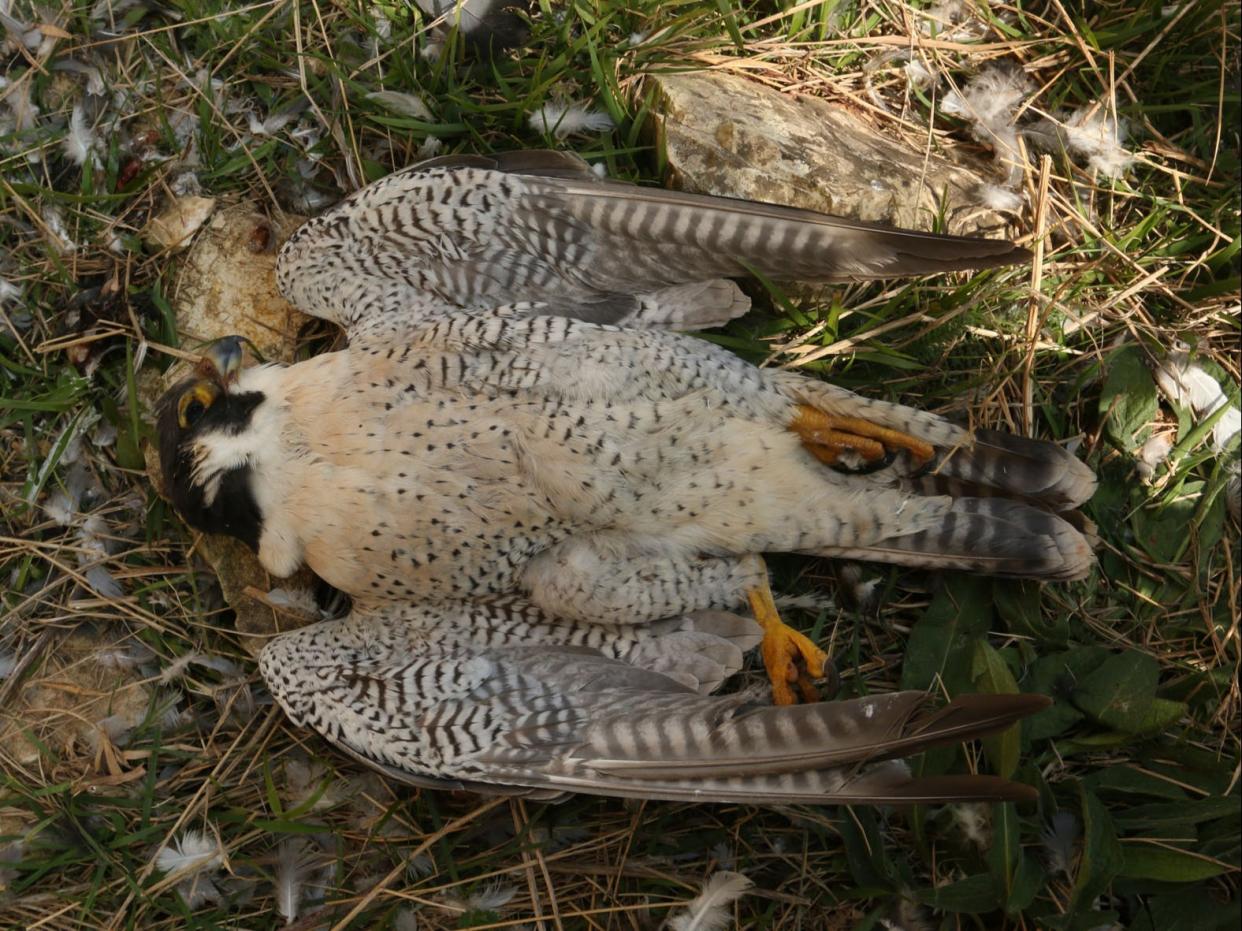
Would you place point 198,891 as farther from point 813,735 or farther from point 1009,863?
point 1009,863

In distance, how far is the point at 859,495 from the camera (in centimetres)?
272

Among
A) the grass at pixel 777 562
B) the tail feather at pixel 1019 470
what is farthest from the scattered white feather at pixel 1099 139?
the tail feather at pixel 1019 470

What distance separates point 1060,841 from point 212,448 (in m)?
2.70

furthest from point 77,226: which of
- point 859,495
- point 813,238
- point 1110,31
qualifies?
point 1110,31

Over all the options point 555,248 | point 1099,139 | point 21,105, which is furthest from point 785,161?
point 21,105

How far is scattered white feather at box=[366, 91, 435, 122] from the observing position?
307 centimetres

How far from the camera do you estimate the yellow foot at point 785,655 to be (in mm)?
2699

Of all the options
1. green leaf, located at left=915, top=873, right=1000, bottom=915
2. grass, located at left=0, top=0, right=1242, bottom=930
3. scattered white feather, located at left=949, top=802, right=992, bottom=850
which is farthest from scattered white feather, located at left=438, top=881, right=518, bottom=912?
scattered white feather, located at left=949, top=802, right=992, bottom=850

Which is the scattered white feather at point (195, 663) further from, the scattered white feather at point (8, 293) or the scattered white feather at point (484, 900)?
the scattered white feather at point (8, 293)

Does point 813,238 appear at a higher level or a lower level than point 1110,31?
lower

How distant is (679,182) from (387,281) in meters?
0.99

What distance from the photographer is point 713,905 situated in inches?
106

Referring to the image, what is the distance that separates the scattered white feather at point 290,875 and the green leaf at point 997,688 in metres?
2.09

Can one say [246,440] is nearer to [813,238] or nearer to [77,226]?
[77,226]
